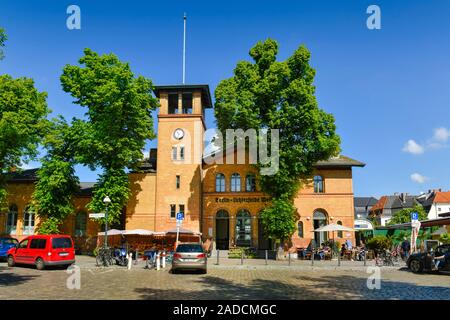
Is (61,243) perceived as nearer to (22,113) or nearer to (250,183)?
(22,113)

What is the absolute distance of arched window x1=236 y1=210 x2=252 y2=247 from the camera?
35125mm

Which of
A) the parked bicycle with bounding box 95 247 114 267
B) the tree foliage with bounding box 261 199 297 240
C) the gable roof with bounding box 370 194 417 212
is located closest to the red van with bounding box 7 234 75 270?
the parked bicycle with bounding box 95 247 114 267

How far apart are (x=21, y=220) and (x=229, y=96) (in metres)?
23.3

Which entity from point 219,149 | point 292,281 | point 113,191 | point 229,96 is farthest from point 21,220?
point 292,281

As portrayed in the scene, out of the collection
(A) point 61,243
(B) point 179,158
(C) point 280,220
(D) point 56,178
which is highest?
(B) point 179,158

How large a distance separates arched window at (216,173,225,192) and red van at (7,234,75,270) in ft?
52.7

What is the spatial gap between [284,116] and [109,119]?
44.7 feet

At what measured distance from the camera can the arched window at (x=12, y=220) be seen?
120 ft

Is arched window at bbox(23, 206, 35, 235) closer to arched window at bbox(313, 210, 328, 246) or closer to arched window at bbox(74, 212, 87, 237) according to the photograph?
arched window at bbox(74, 212, 87, 237)

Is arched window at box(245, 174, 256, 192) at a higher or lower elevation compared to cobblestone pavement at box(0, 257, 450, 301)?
higher

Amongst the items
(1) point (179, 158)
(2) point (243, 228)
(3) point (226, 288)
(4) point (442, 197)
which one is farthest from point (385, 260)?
(4) point (442, 197)

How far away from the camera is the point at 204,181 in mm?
36344

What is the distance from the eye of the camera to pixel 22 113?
30.8m

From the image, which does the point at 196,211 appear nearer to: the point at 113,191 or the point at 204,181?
the point at 204,181
